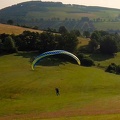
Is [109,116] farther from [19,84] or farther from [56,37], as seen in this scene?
[56,37]

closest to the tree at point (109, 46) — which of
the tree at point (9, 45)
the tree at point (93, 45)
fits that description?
the tree at point (93, 45)

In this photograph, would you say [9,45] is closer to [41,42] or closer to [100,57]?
[41,42]

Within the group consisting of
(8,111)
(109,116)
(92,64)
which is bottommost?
(92,64)

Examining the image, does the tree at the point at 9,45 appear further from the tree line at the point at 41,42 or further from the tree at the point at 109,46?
the tree at the point at 109,46

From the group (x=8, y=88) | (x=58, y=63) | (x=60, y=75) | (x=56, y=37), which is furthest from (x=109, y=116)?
(x=56, y=37)

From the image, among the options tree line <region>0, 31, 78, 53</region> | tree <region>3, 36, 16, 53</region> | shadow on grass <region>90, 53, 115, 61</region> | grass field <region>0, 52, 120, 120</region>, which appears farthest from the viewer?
shadow on grass <region>90, 53, 115, 61</region>

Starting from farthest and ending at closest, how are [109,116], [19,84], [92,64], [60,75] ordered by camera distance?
[92,64], [60,75], [19,84], [109,116]

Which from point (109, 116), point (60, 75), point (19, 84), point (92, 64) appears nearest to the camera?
point (109, 116)

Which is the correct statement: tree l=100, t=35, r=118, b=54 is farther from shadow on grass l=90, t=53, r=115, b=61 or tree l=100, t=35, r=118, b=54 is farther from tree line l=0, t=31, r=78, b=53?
tree line l=0, t=31, r=78, b=53

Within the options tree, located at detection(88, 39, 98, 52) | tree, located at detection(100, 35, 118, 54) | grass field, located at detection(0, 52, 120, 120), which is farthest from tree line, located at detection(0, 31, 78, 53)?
tree, located at detection(100, 35, 118, 54)
